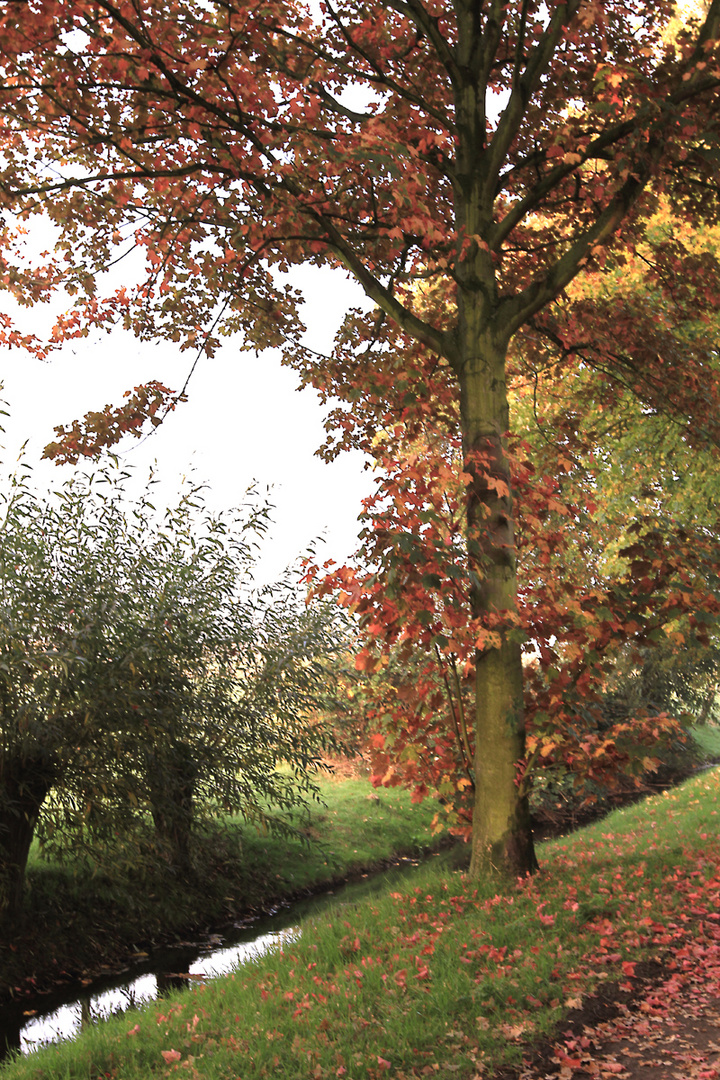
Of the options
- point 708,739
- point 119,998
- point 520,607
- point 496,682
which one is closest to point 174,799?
point 119,998

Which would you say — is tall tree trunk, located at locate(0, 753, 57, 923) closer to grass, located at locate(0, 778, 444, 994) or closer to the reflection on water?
grass, located at locate(0, 778, 444, 994)

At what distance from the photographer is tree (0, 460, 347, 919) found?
351 inches

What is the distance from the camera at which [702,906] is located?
21.0ft

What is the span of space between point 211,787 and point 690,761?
1951 centimetres

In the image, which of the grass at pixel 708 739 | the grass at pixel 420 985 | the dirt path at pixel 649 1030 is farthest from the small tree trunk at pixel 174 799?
the grass at pixel 708 739

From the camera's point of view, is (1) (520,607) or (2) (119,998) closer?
(1) (520,607)

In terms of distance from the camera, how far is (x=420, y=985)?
5.13 meters

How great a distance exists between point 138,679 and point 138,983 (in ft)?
11.3

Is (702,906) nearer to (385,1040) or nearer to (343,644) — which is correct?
(385,1040)

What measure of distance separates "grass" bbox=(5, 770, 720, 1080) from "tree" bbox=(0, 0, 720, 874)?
0.84 meters

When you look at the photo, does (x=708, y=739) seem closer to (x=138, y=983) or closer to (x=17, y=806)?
(x=138, y=983)

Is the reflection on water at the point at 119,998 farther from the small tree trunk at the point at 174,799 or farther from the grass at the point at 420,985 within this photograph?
the small tree trunk at the point at 174,799

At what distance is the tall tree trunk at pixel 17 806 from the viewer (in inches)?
356

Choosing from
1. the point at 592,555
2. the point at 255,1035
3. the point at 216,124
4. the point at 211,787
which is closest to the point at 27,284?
the point at 216,124
